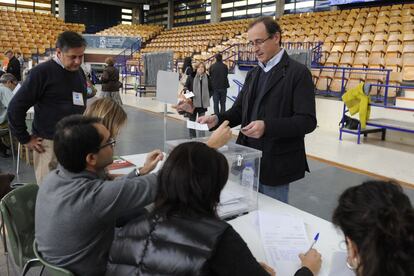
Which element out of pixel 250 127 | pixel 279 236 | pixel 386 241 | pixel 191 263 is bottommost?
pixel 279 236

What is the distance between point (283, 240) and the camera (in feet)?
5.09

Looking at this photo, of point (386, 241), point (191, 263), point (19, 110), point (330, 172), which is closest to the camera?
point (386, 241)

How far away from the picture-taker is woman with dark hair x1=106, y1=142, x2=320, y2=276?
1000mm

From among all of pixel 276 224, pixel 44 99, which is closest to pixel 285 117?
pixel 276 224

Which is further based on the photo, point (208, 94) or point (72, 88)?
point (208, 94)

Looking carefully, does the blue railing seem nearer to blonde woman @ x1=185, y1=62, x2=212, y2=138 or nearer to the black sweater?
blonde woman @ x1=185, y1=62, x2=212, y2=138

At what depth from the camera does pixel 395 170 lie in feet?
15.5

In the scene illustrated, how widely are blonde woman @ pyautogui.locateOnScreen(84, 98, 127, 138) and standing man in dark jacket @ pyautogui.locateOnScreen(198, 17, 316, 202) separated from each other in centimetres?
45

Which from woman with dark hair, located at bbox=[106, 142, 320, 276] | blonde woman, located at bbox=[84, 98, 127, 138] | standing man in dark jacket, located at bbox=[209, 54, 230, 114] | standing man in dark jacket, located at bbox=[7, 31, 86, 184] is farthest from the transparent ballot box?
standing man in dark jacket, located at bbox=[209, 54, 230, 114]

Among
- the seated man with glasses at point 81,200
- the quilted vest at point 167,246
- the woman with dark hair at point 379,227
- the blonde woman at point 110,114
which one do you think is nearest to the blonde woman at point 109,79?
the blonde woman at point 110,114

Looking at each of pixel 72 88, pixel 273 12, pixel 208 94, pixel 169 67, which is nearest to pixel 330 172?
pixel 208 94

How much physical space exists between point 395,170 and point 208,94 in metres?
3.22

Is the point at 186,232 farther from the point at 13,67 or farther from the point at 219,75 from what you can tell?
the point at 13,67

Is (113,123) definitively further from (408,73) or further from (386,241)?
(408,73)
